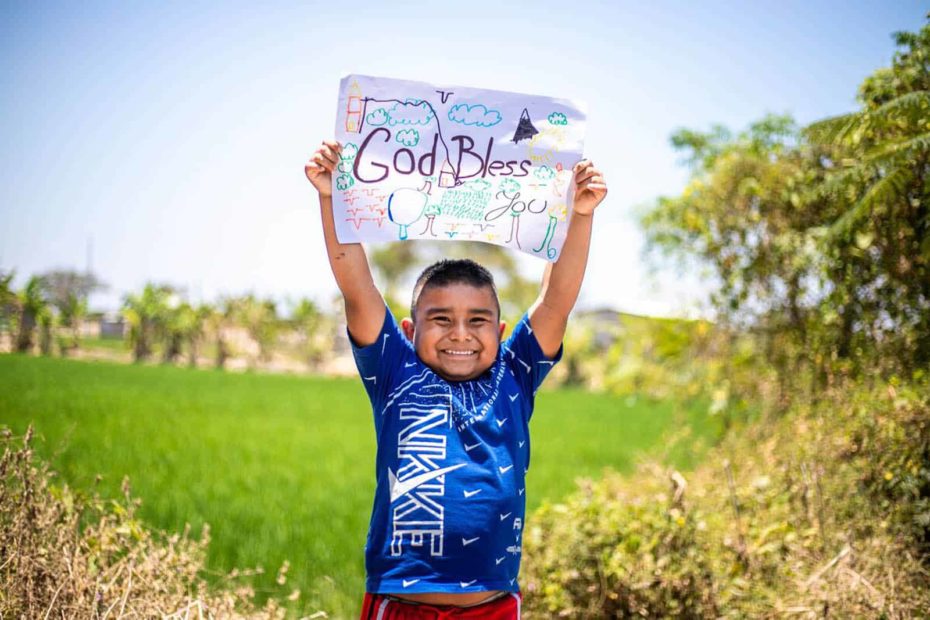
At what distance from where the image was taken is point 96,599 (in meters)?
2.35

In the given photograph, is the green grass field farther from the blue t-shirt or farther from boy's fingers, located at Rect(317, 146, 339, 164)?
boy's fingers, located at Rect(317, 146, 339, 164)

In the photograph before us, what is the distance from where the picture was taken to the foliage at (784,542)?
116 inches

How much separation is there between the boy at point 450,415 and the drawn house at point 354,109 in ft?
0.28

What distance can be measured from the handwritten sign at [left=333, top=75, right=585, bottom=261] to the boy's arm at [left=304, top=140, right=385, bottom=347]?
147 millimetres

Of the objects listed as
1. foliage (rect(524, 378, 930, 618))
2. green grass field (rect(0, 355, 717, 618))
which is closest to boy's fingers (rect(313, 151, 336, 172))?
green grass field (rect(0, 355, 717, 618))

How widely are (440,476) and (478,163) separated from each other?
3.32ft

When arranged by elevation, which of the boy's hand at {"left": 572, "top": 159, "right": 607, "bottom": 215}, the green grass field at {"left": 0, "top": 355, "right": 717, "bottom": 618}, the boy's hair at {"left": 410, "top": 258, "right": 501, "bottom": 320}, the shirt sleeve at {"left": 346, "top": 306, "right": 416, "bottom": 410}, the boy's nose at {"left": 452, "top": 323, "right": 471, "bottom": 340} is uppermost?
the boy's hand at {"left": 572, "top": 159, "right": 607, "bottom": 215}

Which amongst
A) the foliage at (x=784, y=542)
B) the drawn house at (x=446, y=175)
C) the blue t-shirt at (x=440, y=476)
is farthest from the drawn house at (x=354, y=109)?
the foliage at (x=784, y=542)

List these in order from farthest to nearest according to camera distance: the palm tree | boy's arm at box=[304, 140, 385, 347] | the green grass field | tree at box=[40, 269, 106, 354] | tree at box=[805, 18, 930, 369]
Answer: tree at box=[40, 269, 106, 354], the palm tree, the green grass field, tree at box=[805, 18, 930, 369], boy's arm at box=[304, 140, 385, 347]

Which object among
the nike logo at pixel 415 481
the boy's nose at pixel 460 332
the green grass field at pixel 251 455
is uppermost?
the boy's nose at pixel 460 332

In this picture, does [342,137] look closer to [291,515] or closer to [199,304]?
[291,515]

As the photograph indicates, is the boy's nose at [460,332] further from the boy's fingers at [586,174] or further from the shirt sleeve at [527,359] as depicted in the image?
the boy's fingers at [586,174]

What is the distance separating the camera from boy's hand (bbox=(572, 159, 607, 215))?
2414 millimetres

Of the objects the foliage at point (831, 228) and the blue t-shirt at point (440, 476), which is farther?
the foliage at point (831, 228)
